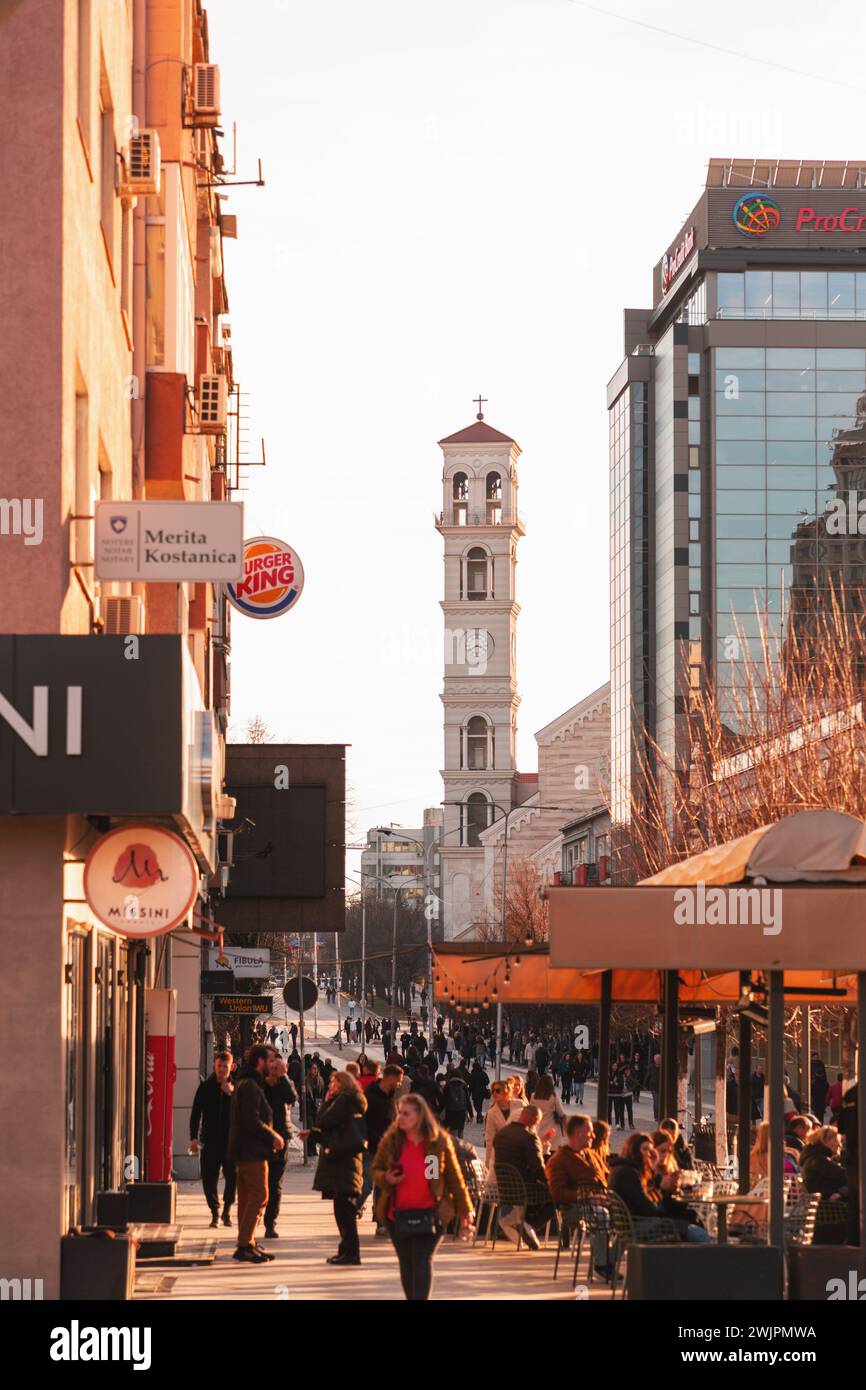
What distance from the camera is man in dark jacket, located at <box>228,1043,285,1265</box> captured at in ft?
60.7

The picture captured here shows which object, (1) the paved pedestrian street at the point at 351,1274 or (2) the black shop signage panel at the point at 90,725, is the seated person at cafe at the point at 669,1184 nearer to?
(1) the paved pedestrian street at the point at 351,1274

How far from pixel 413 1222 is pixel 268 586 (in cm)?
1916

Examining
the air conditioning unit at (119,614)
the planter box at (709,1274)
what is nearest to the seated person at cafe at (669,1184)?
the planter box at (709,1274)

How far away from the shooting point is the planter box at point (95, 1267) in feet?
43.2

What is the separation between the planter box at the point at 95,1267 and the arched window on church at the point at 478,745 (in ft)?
433

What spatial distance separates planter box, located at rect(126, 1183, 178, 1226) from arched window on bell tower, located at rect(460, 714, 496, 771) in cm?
12575

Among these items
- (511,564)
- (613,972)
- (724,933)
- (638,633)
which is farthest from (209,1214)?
(511,564)

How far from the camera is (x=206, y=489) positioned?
34.0 meters

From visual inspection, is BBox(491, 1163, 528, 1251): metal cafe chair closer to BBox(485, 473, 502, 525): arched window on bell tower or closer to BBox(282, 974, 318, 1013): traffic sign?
BBox(282, 974, 318, 1013): traffic sign

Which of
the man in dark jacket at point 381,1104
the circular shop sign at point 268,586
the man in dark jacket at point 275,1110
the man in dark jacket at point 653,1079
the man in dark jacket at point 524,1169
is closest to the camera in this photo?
the man in dark jacket at point 524,1169

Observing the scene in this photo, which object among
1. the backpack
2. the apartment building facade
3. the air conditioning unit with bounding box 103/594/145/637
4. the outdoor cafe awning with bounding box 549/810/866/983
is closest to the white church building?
the backpack

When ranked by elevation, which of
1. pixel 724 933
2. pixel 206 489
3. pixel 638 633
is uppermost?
pixel 638 633

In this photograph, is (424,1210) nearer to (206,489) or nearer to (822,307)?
(206,489)
